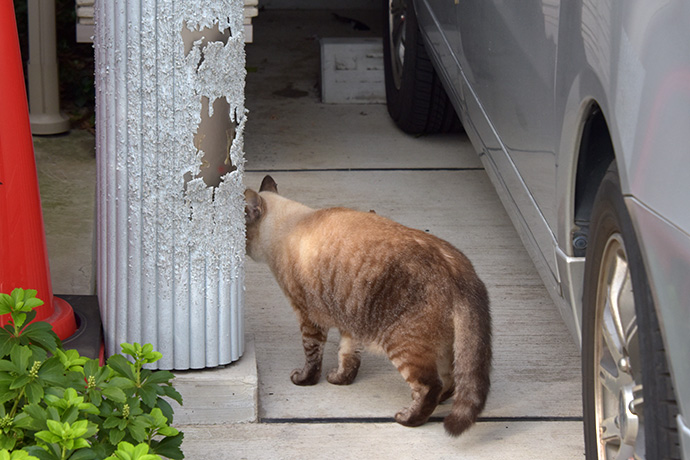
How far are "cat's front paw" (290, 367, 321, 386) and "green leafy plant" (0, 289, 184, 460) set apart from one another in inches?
39.2

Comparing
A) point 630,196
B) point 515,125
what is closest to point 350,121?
point 515,125

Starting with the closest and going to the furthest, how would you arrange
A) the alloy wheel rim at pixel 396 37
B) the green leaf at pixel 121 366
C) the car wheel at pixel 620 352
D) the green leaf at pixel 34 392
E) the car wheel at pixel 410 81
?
the car wheel at pixel 620 352, the green leaf at pixel 34 392, the green leaf at pixel 121 366, the car wheel at pixel 410 81, the alloy wheel rim at pixel 396 37

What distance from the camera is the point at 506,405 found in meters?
3.68

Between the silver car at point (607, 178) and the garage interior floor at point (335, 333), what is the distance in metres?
0.63

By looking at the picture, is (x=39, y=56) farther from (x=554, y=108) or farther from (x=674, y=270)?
(x=674, y=270)

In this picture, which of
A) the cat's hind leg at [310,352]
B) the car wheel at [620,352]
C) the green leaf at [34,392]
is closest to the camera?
the car wheel at [620,352]

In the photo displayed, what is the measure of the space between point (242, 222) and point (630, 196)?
1.59 meters

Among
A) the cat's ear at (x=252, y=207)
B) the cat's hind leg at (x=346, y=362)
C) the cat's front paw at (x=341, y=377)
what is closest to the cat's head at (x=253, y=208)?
the cat's ear at (x=252, y=207)

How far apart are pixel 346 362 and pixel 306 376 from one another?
0.56 feet

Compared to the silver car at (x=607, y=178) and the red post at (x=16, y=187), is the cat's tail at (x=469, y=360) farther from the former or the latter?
the red post at (x=16, y=187)

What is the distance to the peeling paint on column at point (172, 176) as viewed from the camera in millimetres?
3064

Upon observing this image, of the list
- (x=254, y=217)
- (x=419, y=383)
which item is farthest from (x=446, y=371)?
(x=254, y=217)

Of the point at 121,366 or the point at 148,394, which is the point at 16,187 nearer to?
the point at 121,366

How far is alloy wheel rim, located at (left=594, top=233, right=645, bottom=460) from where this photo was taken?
238cm
